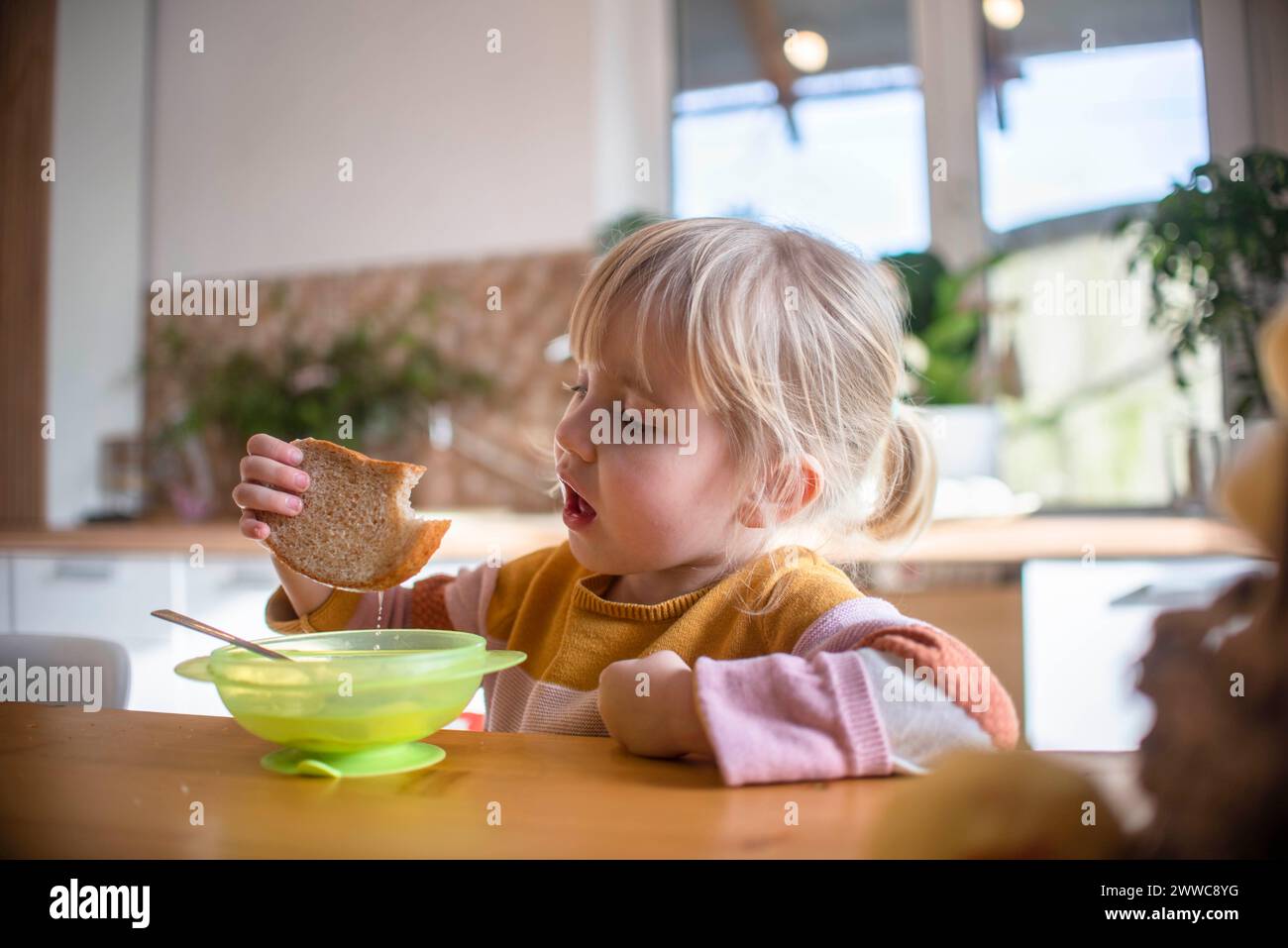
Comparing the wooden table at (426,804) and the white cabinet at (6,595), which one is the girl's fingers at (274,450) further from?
the white cabinet at (6,595)

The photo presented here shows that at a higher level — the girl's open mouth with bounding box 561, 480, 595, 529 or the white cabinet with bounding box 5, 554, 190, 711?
the girl's open mouth with bounding box 561, 480, 595, 529

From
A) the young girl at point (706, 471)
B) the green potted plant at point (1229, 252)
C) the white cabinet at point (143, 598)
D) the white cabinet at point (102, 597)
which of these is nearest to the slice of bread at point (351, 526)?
the young girl at point (706, 471)

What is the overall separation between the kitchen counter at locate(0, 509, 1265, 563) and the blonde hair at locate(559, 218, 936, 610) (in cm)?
71

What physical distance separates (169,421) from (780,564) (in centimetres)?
282

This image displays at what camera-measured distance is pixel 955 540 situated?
1925mm

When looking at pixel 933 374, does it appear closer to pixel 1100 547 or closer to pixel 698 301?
pixel 1100 547

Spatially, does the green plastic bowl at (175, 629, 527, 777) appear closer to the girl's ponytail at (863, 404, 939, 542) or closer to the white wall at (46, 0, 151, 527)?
the girl's ponytail at (863, 404, 939, 542)

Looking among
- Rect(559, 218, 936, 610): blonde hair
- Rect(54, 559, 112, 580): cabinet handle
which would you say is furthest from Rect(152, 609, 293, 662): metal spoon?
Rect(54, 559, 112, 580): cabinet handle

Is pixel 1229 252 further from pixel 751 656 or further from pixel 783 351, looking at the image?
pixel 751 656

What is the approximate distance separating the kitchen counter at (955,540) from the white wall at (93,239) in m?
0.66

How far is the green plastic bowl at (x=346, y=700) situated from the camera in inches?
21.5

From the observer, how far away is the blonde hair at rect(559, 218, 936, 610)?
0.86 metres

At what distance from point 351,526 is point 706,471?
0.30 metres

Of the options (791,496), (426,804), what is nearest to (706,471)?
Answer: (791,496)
